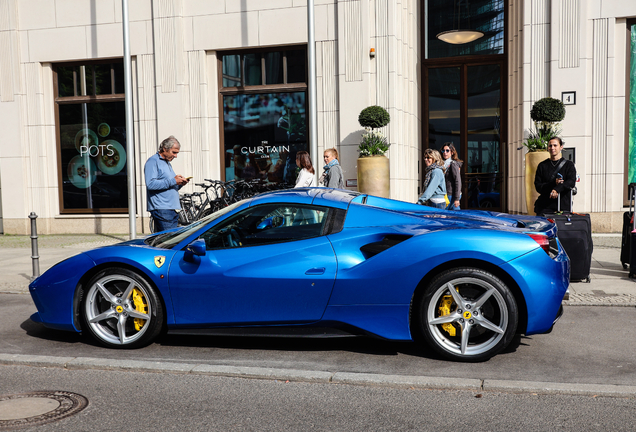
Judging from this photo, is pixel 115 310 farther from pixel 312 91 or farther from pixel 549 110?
pixel 549 110

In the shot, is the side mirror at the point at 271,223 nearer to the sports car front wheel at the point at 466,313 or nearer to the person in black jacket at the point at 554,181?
the sports car front wheel at the point at 466,313

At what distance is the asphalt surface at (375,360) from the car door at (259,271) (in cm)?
35

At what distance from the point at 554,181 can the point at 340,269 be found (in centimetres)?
529

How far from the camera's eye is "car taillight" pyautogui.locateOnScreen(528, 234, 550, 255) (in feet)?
14.4

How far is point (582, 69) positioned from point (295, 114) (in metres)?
Result: 6.24

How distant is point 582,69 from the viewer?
12602mm

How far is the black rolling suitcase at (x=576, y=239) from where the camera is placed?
23.4 feet

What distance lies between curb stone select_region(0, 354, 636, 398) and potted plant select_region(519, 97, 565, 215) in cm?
896

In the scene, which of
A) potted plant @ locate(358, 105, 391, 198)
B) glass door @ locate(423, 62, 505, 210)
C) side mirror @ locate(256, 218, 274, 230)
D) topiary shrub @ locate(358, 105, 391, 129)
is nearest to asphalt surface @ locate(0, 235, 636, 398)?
side mirror @ locate(256, 218, 274, 230)

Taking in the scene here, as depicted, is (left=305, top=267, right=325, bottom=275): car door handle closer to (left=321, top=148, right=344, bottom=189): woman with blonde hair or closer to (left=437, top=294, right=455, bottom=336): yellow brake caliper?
(left=437, top=294, right=455, bottom=336): yellow brake caliper

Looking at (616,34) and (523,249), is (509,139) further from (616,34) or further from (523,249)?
(523,249)

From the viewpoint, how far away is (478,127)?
15367 mm

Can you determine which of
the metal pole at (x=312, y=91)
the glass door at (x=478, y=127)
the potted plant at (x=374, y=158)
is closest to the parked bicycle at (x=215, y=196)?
the potted plant at (x=374, y=158)

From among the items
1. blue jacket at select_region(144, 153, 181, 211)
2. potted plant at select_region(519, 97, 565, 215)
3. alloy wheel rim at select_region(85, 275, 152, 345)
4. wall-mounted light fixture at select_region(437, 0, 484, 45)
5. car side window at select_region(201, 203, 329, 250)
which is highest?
wall-mounted light fixture at select_region(437, 0, 484, 45)
